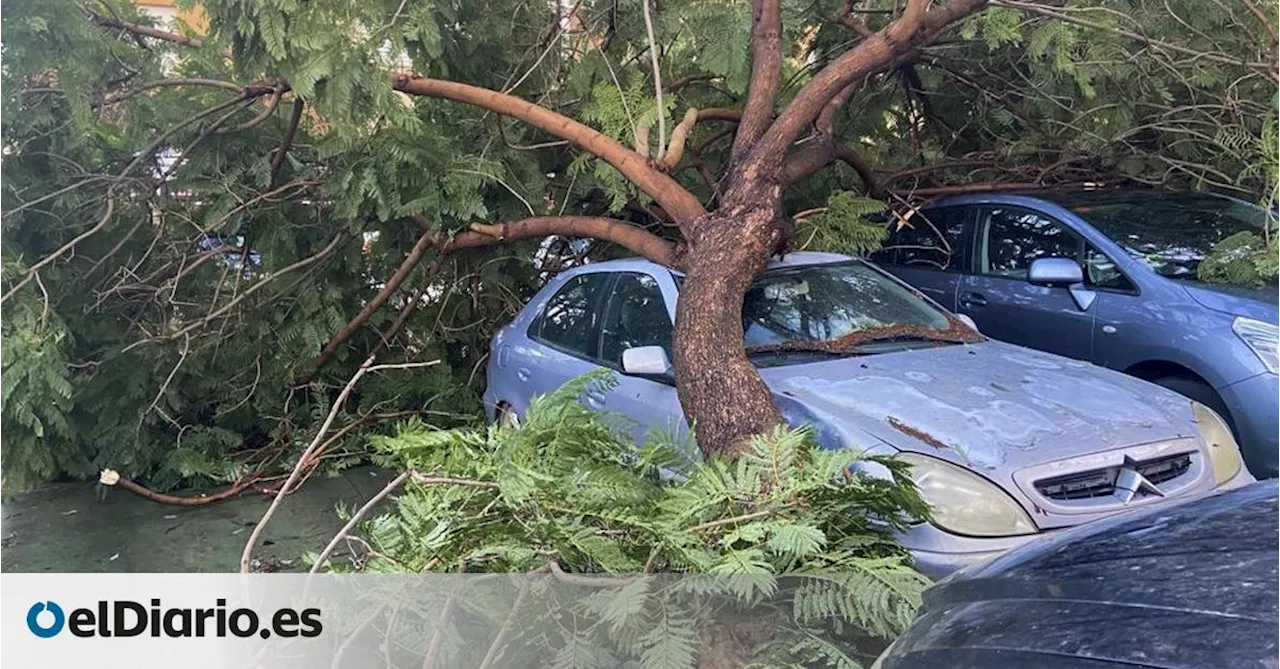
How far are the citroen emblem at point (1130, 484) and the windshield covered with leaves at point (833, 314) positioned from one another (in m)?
1.31

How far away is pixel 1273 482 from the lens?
2289 millimetres

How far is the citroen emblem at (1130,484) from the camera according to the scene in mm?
3361

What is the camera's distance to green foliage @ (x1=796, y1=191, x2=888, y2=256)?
583 centimetres

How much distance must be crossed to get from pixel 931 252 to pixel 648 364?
3279 mm

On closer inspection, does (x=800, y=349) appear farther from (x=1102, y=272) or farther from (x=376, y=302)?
(x=376, y=302)

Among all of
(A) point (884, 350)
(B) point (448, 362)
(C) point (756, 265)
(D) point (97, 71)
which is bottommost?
(B) point (448, 362)

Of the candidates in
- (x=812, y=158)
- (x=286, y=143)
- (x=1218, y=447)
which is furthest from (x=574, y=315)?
(x=1218, y=447)

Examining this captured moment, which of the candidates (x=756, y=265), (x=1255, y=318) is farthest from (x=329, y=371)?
(x=1255, y=318)

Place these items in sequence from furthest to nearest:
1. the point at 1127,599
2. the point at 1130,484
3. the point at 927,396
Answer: the point at 927,396 < the point at 1130,484 < the point at 1127,599

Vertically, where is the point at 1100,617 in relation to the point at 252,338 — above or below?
above

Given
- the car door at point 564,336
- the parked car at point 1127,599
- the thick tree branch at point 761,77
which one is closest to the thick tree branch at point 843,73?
the thick tree branch at point 761,77

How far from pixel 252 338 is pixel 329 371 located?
559 mm

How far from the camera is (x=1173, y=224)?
5.55m

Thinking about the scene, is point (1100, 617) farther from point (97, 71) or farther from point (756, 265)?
point (97, 71)
